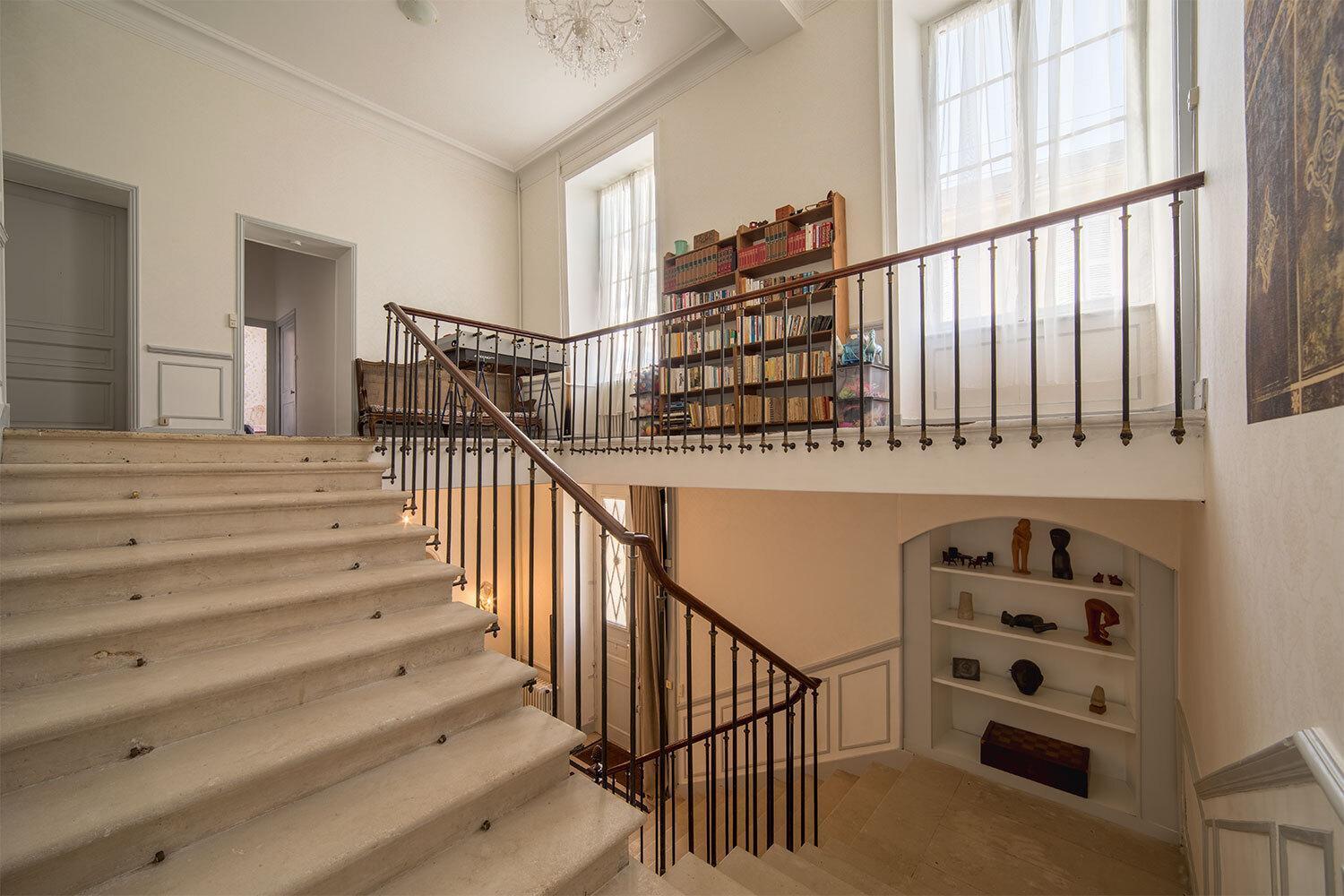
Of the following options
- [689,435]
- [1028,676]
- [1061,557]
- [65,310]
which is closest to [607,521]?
[689,435]

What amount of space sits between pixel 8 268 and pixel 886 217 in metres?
6.97

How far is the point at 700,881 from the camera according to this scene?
2289 millimetres

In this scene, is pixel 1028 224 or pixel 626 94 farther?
pixel 626 94

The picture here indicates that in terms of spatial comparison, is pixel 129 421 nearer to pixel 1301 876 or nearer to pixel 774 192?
pixel 774 192

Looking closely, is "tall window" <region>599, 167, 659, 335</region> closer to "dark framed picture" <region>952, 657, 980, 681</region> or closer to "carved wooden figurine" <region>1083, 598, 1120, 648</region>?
"dark framed picture" <region>952, 657, 980, 681</region>

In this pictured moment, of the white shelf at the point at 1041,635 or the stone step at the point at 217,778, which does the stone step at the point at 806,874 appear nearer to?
the stone step at the point at 217,778

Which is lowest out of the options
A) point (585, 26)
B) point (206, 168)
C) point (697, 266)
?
point (697, 266)

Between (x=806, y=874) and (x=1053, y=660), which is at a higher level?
(x=1053, y=660)

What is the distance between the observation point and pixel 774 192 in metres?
5.06

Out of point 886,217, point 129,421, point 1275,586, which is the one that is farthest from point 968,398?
point 129,421

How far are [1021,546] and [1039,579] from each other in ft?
0.83

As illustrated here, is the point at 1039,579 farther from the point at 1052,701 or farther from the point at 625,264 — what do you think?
the point at 625,264

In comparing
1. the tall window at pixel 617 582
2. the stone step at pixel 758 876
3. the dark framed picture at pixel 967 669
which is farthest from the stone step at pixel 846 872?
the tall window at pixel 617 582

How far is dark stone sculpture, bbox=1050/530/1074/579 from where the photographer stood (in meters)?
3.81
